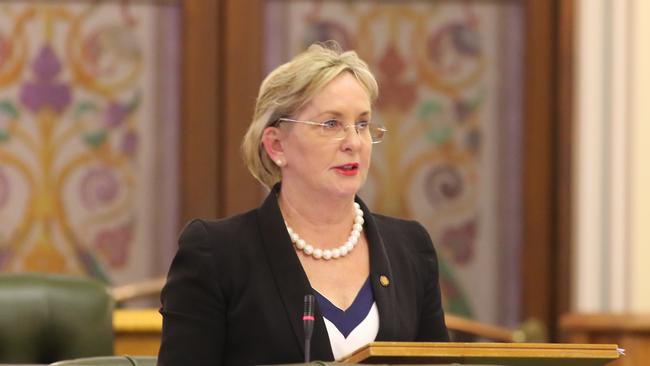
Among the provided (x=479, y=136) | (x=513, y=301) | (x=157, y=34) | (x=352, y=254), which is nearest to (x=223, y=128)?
(x=157, y=34)

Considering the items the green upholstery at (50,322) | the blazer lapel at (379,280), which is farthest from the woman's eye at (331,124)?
the green upholstery at (50,322)

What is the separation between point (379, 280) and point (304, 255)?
0.16 meters

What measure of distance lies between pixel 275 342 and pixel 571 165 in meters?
3.33

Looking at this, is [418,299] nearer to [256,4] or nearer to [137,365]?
[137,365]

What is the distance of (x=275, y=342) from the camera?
2.40 m

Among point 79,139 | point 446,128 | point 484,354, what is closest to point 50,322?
point 484,354

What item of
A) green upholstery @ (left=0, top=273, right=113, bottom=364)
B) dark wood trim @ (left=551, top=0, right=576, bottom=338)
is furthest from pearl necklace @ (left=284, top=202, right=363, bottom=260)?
dark wood trim @ (left=551, top=0, right=576, bottom=338)

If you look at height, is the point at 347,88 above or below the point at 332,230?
above

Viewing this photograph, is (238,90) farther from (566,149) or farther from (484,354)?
(484,354)

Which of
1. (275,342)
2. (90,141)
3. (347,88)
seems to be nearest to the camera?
(275,342)

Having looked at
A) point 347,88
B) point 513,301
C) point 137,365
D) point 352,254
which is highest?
point 347,88

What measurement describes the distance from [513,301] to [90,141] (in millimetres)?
1990

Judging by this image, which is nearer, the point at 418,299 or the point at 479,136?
the point at 418,299

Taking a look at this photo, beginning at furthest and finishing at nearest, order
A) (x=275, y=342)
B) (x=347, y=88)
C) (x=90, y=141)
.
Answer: (x=90, y=141) → (x=347, y=88) → (x=275, y=342)
